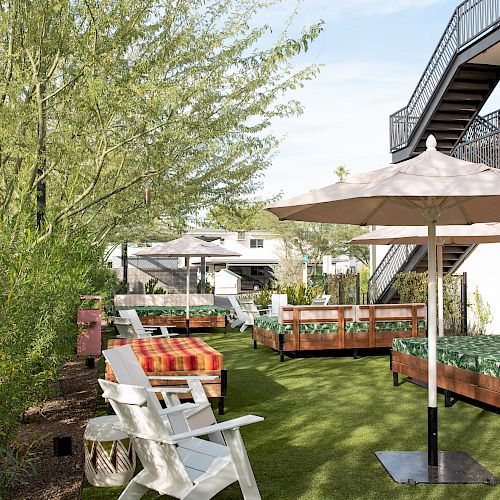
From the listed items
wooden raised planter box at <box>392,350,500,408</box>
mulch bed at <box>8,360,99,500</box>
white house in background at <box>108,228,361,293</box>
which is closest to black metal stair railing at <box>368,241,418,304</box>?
wooden raised planter box at <box>392,350,500,408</box>

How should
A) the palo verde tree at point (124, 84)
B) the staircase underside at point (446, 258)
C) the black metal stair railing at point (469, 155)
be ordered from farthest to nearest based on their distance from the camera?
1. the staircase underside at point (446, 258)
2. the black metal stair railing at point (469, 155)
3. the palo verde tree at point (124, 84)

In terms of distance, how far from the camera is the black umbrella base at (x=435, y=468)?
5.48 meters

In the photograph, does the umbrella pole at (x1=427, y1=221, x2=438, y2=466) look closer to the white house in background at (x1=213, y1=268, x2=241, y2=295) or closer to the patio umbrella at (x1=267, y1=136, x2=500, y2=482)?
the patio umbrella at (x1=267, y1=136, x2=500, y2=482)

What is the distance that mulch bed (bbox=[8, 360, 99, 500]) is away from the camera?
5.29 m

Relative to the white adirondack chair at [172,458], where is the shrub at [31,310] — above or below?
above

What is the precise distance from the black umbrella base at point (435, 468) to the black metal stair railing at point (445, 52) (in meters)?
11.1

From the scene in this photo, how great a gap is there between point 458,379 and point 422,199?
9.45 ft

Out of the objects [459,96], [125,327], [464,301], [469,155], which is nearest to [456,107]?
[459,96]

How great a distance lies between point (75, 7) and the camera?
798 centimetres

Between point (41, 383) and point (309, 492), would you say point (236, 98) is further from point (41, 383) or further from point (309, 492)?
point (309, 492)

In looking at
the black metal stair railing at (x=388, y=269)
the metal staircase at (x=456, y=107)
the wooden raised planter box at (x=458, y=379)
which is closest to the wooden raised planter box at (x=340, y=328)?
the wooden raised planter box at (x=458, y=379)

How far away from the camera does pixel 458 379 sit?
26.4 ft

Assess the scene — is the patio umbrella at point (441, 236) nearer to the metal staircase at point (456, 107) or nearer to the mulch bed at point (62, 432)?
the metal staircase at point (456, 107)

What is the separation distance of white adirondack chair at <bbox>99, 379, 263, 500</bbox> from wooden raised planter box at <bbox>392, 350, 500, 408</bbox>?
3.65m
